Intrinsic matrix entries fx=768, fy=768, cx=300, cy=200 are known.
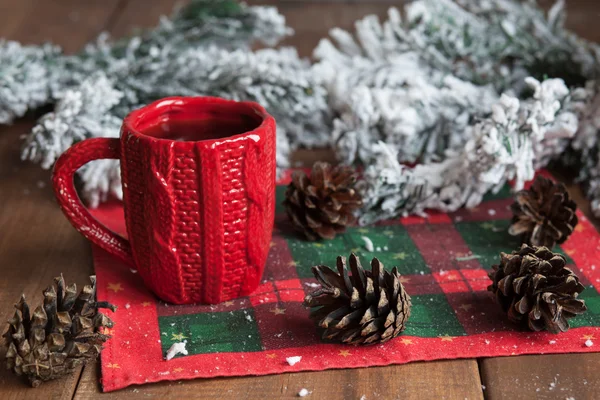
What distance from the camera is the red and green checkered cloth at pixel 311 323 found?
0.62 m

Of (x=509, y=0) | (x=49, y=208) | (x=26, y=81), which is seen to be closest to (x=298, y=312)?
(x=49, y=208)

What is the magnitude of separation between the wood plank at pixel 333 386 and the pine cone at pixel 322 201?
230mm

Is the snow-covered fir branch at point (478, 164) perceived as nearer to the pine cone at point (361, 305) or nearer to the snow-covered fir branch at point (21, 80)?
the pine cone at point (361, 305)

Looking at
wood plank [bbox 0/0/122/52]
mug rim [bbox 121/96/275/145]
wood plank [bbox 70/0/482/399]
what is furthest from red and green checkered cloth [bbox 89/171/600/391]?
wood plank [bbox 0/0/122/52]

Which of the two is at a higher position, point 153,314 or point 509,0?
point 509,0

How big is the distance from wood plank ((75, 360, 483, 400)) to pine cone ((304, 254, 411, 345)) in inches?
1.2

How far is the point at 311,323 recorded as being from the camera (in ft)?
2.19

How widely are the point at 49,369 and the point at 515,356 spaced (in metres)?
0.37

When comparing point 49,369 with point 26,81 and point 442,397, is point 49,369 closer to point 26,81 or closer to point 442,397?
point 442,397

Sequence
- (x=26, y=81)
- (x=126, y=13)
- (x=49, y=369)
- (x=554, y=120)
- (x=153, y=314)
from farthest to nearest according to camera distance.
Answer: (x=126, y=13), (x=26, y=81), (x=554, y=120), (x=153, y=314), (x=49, y=369)

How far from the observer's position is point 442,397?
581 millimetres

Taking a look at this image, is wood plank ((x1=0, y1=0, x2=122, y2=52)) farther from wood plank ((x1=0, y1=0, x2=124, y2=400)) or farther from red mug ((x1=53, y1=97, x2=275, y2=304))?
red mug ((x1=53, y1=97, x2=275, y2=304))

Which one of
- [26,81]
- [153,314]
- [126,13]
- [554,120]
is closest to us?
[153,314]

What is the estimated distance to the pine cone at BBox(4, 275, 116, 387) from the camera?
569 millimetres
